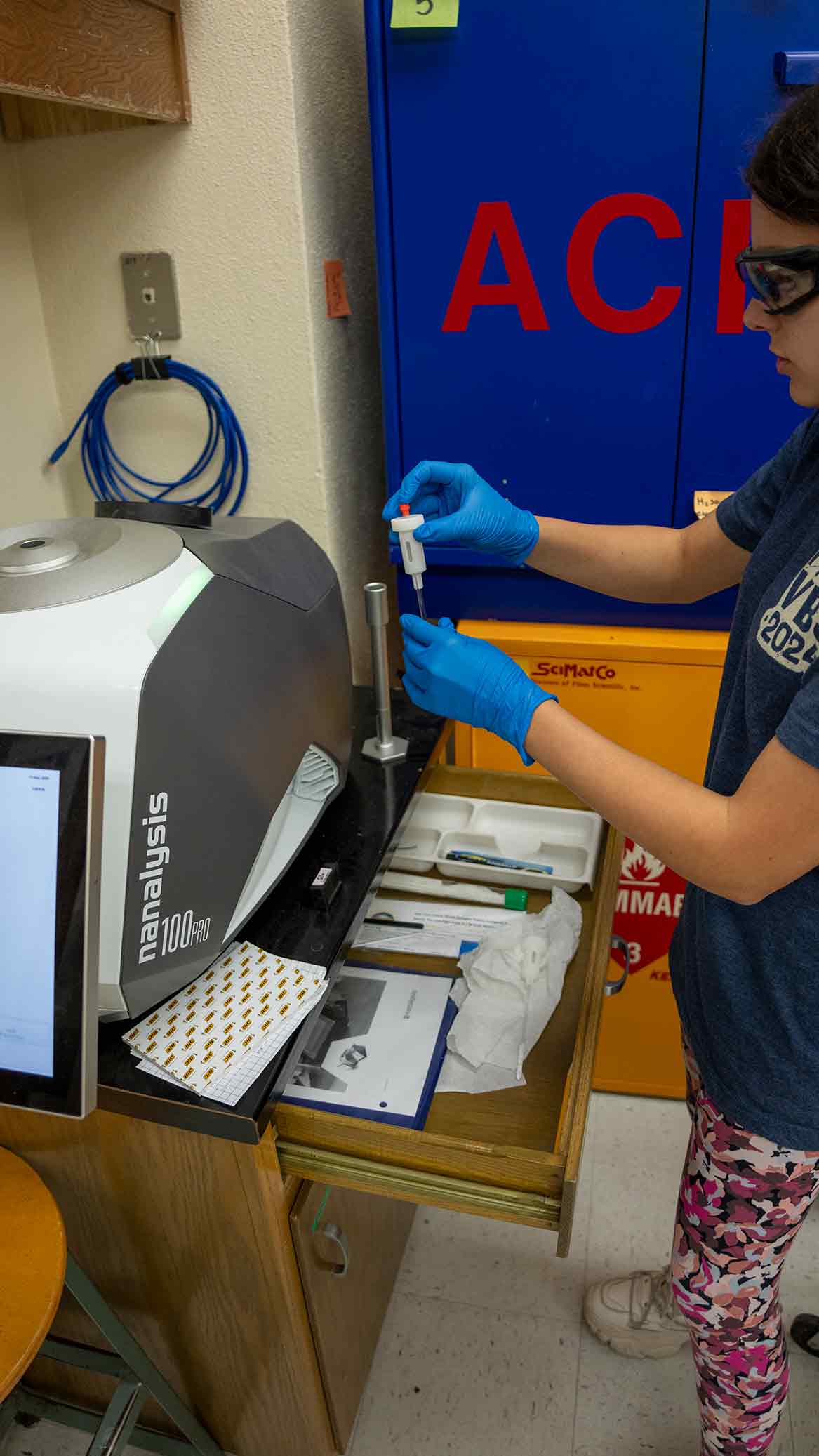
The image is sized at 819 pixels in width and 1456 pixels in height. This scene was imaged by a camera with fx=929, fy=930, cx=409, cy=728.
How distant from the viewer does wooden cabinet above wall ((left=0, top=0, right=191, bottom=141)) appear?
38.7 inches

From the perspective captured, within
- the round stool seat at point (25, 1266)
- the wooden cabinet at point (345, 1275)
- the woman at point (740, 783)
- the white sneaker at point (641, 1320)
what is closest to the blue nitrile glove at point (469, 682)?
the woman at point (740, 783)

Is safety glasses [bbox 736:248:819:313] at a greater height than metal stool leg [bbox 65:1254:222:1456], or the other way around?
safety glasses [bbox 736:248:819:313]

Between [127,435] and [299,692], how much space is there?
2.74ft

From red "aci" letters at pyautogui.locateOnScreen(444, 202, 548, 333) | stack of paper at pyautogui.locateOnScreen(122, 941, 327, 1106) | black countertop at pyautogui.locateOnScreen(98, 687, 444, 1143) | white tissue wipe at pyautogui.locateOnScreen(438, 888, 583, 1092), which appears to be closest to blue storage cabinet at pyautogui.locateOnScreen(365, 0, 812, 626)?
red "aci" letters at pyautogui.locateOnScreen(444, 202, 548, 333)

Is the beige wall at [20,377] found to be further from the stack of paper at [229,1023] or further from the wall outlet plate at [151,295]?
the stack of paper at [229,1023]

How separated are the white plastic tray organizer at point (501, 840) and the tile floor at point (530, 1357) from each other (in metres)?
0.76

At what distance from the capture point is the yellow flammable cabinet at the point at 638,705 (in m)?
1.51

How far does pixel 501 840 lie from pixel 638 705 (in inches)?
16.4

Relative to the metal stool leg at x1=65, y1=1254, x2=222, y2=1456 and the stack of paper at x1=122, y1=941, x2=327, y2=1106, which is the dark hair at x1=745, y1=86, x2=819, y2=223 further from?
the metal stool leg at x1=65, y1=1254, x2=222, y2=1456

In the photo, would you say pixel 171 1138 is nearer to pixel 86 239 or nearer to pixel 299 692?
pixel 299 692

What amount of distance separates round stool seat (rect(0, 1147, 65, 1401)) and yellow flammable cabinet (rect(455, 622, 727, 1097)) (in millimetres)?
948

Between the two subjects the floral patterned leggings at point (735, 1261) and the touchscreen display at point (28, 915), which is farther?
the floral patterned leggings at point (735, 1261)

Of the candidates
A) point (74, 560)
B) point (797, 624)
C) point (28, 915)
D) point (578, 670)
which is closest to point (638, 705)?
point (578, 670)

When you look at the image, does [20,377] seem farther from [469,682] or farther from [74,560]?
[469,682]
